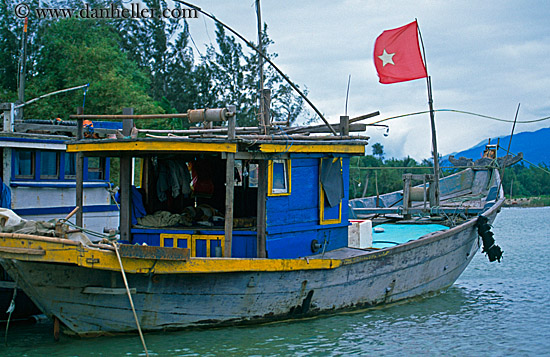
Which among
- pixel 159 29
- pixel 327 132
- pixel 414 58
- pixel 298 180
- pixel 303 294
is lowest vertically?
pixel 303 294

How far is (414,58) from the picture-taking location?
12969 mm

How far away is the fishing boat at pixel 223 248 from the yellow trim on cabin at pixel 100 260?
0.04 ft

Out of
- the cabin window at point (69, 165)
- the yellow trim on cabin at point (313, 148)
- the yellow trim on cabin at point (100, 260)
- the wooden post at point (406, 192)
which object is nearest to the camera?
the yellow trim on cabin at point (100, 260)

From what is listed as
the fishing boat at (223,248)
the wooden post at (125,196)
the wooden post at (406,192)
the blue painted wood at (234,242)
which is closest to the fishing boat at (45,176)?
the wooden post at (125,196)

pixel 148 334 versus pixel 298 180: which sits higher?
pixel 298 180

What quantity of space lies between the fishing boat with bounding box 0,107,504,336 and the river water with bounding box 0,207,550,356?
0.20 metres

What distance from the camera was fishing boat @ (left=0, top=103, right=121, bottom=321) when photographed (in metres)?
11.3

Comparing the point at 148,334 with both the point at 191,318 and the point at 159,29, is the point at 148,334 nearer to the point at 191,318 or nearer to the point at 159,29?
the point at 191,318

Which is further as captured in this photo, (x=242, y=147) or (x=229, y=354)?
(x=242, y=147)

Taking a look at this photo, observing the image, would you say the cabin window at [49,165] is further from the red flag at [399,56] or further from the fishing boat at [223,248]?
the red flag at [399,56]

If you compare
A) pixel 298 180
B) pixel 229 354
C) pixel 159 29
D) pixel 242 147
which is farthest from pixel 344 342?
pixel 159 29

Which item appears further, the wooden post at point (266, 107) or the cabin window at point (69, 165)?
the cabin window at point (69, 165)

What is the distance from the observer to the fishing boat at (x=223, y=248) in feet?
24.8

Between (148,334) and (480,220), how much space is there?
23.9 ft
